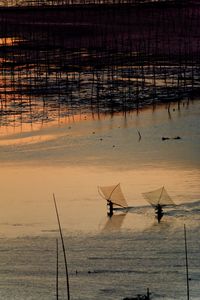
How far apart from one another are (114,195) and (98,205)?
18.0 inches

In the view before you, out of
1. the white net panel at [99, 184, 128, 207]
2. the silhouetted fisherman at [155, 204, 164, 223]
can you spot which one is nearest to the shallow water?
the silhouetted fisherman at [155, 204, 164, 223]

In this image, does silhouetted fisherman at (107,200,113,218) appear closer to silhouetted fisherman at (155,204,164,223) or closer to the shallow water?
the shallow water

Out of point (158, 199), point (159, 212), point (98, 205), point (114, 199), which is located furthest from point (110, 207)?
point (159, 212)

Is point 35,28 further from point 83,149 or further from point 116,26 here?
point 83,149

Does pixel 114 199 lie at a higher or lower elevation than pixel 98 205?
higher

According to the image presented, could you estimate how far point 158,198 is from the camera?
1595 centimetres

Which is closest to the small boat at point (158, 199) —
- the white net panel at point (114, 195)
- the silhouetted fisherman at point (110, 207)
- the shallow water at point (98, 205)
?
the shallow water at point (98, 205)

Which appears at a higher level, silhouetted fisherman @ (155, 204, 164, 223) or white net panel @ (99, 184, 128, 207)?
white net panel @ (99, 184, 128, 207)

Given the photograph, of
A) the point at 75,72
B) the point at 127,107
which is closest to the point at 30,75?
the point at 75,72

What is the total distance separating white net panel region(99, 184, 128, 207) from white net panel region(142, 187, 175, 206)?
39 cm

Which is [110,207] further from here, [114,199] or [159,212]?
[159,212]

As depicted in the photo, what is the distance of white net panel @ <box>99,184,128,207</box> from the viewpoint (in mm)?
16312

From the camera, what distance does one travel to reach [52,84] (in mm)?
30234

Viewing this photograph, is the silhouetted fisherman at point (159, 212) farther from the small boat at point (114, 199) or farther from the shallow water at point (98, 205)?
the small boat at point (114, 199)
